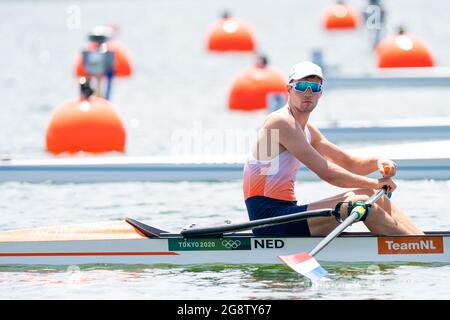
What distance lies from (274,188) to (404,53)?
1462cm

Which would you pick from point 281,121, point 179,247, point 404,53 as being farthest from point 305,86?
point 404,53

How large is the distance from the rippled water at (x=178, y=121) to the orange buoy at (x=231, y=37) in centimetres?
35

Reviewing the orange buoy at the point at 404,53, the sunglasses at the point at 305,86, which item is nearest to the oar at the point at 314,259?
the sunglasses at the point at 305,86

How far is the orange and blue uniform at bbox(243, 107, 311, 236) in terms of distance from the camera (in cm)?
1051

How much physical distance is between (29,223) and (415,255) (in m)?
4.80

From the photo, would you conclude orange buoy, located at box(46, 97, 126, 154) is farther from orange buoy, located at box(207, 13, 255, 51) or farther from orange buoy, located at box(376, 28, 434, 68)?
orange buoy, located at box(207, 13, 255, 51)

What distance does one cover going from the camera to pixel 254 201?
10.6 meters

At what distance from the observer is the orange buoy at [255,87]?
22.0m

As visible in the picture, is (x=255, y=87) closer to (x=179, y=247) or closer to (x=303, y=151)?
(x=179, y=247)

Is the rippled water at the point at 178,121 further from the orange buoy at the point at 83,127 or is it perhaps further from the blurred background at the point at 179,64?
the orange buoy at the point at 83,127

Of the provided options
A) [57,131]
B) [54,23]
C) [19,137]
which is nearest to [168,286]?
[57,131]

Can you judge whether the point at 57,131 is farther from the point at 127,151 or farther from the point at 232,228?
the point at 232,228

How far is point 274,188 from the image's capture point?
1052cm
